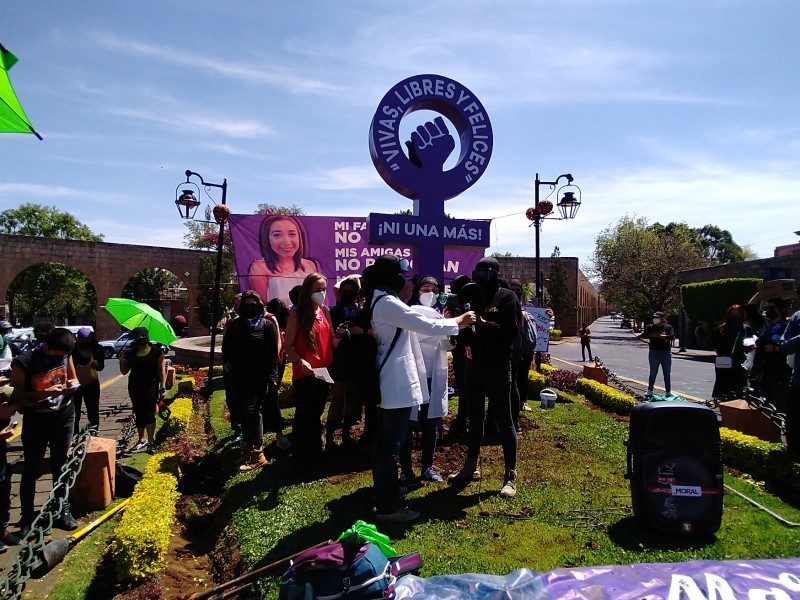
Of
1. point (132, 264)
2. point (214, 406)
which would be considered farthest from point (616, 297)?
point (214, 406)

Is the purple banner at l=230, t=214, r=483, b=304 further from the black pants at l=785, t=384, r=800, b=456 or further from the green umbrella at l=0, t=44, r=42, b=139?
the green umbrella at l=0, t=44, r=42, b=139

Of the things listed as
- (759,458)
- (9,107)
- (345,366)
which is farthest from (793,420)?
(9,107)

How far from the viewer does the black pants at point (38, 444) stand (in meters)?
4.12

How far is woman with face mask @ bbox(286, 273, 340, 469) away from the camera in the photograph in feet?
15.8

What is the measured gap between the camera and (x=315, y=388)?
4.96 m

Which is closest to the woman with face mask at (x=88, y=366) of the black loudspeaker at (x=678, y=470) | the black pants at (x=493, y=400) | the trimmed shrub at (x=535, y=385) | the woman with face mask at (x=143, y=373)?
the woman with face mask at (x=143, y=373)

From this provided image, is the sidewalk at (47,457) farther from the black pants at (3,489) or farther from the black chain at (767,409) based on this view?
the black chain at (767,409)

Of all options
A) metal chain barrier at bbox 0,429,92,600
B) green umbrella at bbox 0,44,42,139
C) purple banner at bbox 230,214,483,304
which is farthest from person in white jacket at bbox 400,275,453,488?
purple banner at bbox 230,214,483,304

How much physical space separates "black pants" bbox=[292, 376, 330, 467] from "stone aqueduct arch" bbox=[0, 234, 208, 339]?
3430 centimetres

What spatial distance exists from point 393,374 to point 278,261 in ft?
31.9

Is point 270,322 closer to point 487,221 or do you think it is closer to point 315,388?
point 315,388

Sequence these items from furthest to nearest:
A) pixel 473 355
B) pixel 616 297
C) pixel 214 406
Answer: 1. pixel 616 297
2. pixel 214 406
3. pixel 473 355

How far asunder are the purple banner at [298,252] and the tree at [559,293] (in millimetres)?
27128

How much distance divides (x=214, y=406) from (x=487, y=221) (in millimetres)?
6148
